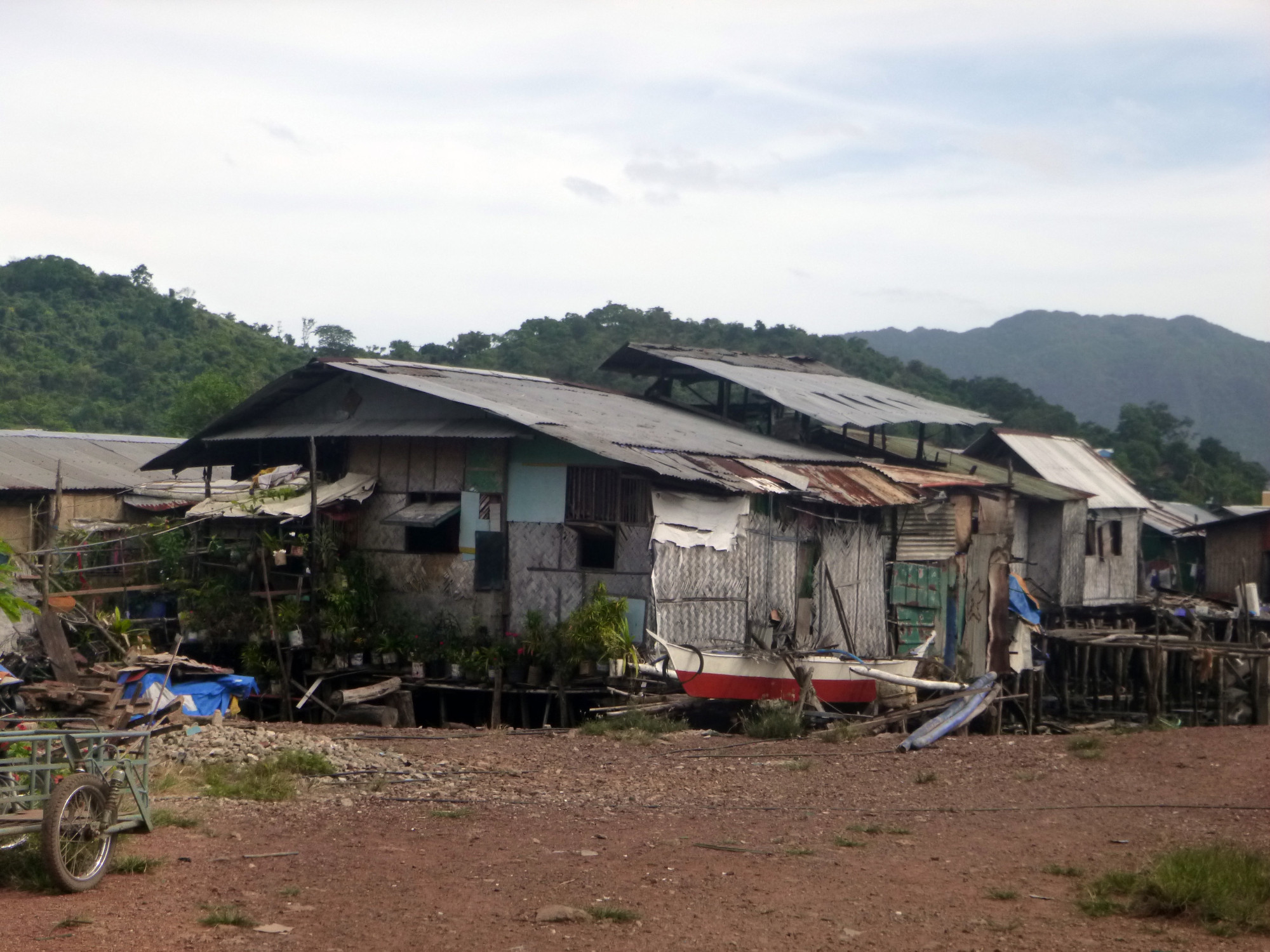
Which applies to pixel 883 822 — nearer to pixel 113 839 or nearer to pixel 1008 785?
pixel 1008 785

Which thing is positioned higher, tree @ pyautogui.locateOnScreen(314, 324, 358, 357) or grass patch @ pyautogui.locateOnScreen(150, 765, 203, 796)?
tree @ pyautogui.locateOnScreen(314, 324, 358, 357)

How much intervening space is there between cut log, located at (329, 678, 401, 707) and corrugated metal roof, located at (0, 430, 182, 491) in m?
7.18

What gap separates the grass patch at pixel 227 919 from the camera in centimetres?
697

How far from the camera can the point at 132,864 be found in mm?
8031

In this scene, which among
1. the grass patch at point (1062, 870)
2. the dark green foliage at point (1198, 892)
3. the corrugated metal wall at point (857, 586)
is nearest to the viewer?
the dark green foliage at point (1198, 892)

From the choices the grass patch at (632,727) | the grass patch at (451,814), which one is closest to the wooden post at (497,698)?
the grass patch at (632,727)

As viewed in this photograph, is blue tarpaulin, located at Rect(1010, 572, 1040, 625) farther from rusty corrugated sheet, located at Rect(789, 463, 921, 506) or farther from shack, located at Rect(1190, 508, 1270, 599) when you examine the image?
shack, located at Rect(1190, 508, 1270, 599)

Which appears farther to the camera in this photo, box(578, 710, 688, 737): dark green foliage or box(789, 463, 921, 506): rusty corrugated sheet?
box(789, 463, 921, 506): rusty corrugated sheet

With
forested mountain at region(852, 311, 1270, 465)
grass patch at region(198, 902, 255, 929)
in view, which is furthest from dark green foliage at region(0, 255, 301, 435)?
forested mountain at region(852, 311, 1270, 465)

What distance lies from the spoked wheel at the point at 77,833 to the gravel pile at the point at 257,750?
160 inches

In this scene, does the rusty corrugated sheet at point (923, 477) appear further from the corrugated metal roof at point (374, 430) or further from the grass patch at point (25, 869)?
the grass patch at point (25, 869)

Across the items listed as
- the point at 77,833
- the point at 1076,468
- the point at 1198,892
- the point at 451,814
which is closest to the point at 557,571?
the point at 451,814

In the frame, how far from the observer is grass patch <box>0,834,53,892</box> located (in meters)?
7.46

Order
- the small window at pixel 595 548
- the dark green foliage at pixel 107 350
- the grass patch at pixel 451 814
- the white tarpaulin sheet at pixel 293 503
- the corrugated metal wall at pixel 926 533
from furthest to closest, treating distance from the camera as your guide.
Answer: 1. the dark green foliage at pixel 107 350
2. the corrugated metal wall at pixel 926 533
3. the white tarpaulin sheet at pixel 293 503
4. the small window at pixel 595 548
5. the grass patch at pixel 451 814
